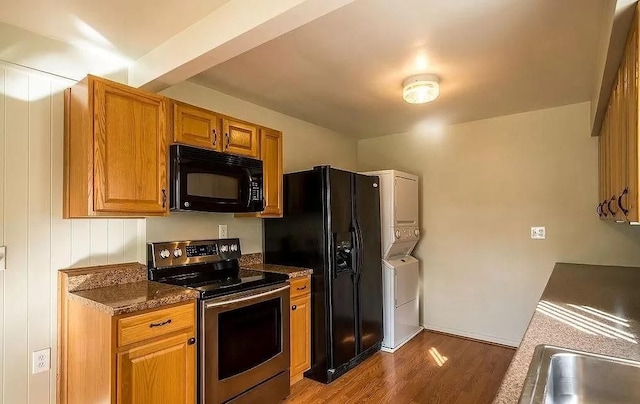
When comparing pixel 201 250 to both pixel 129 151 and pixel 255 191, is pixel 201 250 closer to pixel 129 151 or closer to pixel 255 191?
pixel 255 191

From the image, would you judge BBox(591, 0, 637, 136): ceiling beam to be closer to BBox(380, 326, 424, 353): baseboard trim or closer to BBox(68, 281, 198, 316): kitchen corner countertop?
BBox(68, 281, 198, 316): kitchen corner countertop

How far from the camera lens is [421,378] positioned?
293cm

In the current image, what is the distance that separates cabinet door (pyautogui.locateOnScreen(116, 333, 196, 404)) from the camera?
174cm

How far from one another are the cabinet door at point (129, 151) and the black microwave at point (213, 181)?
8 centimetres

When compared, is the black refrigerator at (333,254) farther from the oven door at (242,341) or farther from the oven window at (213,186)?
the oven window at (213,186)

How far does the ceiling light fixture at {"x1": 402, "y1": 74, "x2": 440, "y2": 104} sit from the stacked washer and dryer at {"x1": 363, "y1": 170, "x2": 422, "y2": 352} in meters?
1.01

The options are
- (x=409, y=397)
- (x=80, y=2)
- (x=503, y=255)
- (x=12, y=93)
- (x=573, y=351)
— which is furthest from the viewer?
(x=503, y=255)

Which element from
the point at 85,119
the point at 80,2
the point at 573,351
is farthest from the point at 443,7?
the point at 85,119

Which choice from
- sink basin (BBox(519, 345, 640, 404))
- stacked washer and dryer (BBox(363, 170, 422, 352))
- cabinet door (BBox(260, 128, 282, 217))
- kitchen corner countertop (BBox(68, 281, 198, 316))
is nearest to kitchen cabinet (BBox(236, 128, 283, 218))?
cabinet door (BBox(260, 128, 282, 217))

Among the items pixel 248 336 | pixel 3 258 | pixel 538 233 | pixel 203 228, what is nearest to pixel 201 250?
pixel 203 228

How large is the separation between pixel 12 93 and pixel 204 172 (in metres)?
1.04

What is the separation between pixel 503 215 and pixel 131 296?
3343mm

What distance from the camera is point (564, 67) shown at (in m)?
2.52

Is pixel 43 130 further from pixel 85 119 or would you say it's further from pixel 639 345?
pixel 639 345
